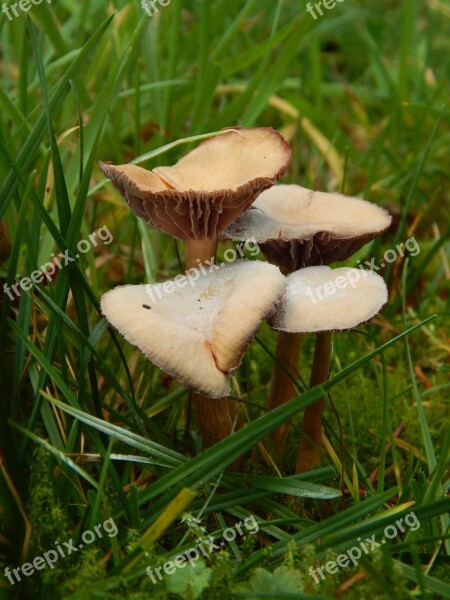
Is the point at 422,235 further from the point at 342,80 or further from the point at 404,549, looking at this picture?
the point at 404,549

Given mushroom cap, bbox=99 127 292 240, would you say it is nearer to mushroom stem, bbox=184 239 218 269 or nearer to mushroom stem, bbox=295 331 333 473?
mushroom stem, bbox=184 239 218 269

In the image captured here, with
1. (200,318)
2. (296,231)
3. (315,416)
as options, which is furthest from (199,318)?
(315,416)

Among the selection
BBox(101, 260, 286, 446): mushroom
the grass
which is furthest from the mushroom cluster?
the grass

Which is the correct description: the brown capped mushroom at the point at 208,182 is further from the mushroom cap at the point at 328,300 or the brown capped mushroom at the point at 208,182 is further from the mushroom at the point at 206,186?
the mushroom cap at the point at 328,300

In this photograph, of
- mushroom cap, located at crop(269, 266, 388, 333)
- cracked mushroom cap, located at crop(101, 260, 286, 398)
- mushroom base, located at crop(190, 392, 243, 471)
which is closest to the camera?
cracked mushroom cap, located at crop(101, 260, 286, 398)

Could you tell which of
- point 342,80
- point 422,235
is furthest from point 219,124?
point 342,80

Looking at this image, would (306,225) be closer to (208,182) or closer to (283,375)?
(208,182)

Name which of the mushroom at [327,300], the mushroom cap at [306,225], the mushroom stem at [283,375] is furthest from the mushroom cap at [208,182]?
the mushroom stem at [283,375]
